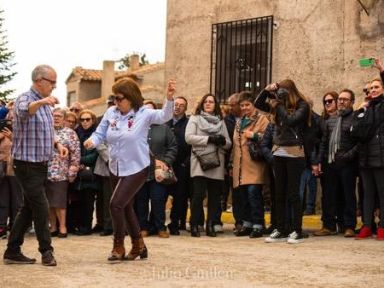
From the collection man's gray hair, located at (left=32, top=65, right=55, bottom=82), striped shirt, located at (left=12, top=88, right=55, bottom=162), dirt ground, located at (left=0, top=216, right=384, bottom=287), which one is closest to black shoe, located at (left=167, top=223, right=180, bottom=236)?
dirt ground, located at (left=0, top=216, right=384, bottom=287)

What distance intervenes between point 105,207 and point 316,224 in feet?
10.1

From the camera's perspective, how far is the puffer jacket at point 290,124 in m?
9.26

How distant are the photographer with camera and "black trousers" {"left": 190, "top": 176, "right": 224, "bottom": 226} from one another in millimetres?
1227

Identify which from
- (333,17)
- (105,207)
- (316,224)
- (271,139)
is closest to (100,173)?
(105,207)

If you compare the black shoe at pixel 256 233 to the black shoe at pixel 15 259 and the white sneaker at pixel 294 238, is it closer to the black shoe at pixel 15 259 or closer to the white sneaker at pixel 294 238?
the white sneaker at pixel 294 238

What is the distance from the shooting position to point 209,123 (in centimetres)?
1048

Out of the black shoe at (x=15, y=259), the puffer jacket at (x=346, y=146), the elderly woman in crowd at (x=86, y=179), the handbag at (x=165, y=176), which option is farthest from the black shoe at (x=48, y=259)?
the puffer jacket at (x=346, y=146)

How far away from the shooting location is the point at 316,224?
11203mm

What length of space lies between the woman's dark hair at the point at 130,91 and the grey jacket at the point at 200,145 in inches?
105

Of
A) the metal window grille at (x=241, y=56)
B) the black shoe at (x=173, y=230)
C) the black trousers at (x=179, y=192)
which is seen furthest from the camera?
the metal window grille at (x=241, y=56)

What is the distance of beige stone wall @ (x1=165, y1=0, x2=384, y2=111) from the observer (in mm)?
12539

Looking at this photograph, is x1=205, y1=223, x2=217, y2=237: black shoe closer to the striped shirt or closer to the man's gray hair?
the striped shirt

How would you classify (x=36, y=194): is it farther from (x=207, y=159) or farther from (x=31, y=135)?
(x=207, y=159)

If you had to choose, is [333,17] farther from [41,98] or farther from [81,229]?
[41,98]
